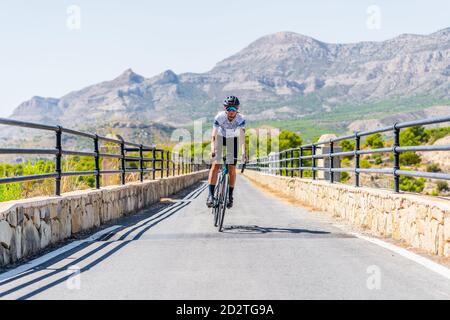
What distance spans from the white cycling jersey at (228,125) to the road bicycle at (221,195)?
48 cm

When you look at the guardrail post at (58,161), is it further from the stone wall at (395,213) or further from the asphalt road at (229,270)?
the stone wall at (395,213)

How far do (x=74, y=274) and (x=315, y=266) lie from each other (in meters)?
2.43

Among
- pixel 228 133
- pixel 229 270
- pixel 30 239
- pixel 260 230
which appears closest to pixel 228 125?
pixel 228 133

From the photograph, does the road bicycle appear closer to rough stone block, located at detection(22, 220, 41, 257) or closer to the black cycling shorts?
the black cycling shorts

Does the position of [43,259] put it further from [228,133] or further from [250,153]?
[250,153]

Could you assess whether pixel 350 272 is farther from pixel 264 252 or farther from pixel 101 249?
pixel 101 249

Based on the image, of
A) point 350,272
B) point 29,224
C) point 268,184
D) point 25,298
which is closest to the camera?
point 25,298

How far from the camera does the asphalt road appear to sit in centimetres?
503

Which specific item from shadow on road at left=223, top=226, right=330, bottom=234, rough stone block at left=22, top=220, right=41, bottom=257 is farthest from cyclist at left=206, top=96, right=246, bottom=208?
rough stone block at left=22, top=220, right=41, bottom=257

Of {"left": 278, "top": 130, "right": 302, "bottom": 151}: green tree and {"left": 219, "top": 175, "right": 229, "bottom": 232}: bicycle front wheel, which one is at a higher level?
{"left": 278, "top": 130, "right": 302, "bottom": 151}: green tree

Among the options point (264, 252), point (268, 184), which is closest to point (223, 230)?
point (264, 252)

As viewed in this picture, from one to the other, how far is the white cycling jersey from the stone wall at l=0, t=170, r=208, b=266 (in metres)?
2.39
